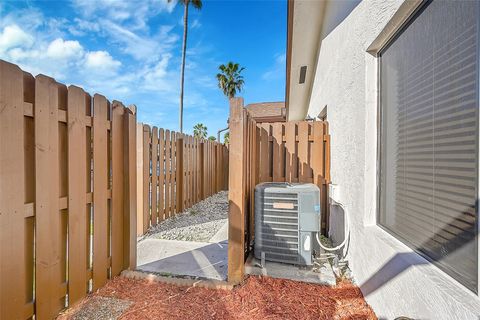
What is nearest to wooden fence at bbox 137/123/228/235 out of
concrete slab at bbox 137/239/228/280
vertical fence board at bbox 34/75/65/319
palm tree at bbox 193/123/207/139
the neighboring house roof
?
concrete slab at bbox 137/239/228/280

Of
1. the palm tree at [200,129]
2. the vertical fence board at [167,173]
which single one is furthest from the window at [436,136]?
the palm tree at [200,129]

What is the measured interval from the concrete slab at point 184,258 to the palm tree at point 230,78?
2059 cm

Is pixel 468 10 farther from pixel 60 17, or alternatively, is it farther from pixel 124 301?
pixel 60 17

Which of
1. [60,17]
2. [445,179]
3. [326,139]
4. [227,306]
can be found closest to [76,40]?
[60,17]

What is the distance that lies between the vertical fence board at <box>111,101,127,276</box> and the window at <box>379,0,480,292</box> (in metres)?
2.92

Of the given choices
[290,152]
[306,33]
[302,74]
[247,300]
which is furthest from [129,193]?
[302,74]

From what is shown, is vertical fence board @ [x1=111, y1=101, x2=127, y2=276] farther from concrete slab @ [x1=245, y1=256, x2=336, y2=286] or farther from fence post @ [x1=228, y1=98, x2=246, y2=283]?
concrete slab @ [x1=245, y1=256, x2=336, y2=286]

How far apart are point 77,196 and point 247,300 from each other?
1.97m

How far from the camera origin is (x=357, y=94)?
2541 millimetres

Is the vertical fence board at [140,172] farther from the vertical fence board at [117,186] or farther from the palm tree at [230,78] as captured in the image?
the palm tree at [230,78]

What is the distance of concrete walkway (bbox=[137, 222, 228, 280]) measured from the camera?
107 inches

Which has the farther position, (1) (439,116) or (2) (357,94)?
(2) (357,94)

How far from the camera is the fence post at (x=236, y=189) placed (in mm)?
2441

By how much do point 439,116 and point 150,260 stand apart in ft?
11.4
